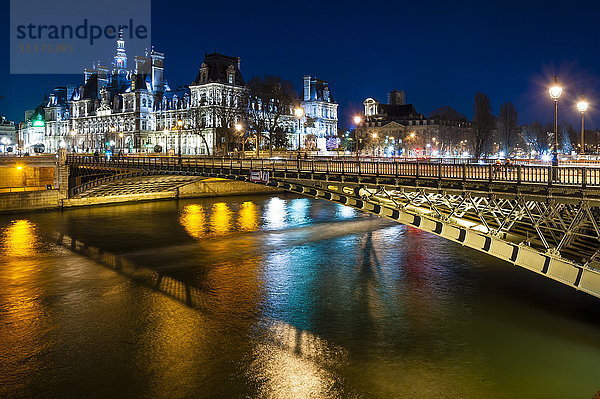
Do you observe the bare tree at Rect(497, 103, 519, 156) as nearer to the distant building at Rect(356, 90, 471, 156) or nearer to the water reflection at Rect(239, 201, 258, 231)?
the distant building at Rect(356, 90, 471, 156)

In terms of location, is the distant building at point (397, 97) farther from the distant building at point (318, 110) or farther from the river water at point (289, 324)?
the river water at point (289, 324)

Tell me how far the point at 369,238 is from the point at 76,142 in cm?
12527

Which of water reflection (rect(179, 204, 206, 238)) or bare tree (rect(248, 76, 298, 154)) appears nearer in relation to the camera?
water reflection (rect(179, 204, 206, 238))

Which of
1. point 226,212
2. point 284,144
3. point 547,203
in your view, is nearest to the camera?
point 547,203

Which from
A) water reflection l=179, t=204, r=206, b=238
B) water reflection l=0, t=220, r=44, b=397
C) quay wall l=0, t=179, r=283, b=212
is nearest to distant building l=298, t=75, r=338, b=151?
quay wall l=0, t=179, r=283, b=212

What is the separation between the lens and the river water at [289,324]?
49.6ft

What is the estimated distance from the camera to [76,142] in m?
144

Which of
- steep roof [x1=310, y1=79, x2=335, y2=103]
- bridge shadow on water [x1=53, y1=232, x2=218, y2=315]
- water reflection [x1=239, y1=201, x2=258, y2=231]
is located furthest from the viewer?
steep roof [x1=310, y1=79, x2=335, y2=103]

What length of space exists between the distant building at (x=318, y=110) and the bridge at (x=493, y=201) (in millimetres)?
89826

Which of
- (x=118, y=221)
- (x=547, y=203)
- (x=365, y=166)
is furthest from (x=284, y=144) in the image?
(x=547, y=203)

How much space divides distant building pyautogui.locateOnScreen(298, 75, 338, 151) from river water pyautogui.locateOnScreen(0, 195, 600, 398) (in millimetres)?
95390

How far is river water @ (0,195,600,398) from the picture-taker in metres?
15.1

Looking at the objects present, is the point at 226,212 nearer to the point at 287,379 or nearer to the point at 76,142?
the point at 287,379

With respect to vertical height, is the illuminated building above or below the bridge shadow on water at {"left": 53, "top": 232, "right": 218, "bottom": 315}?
above
